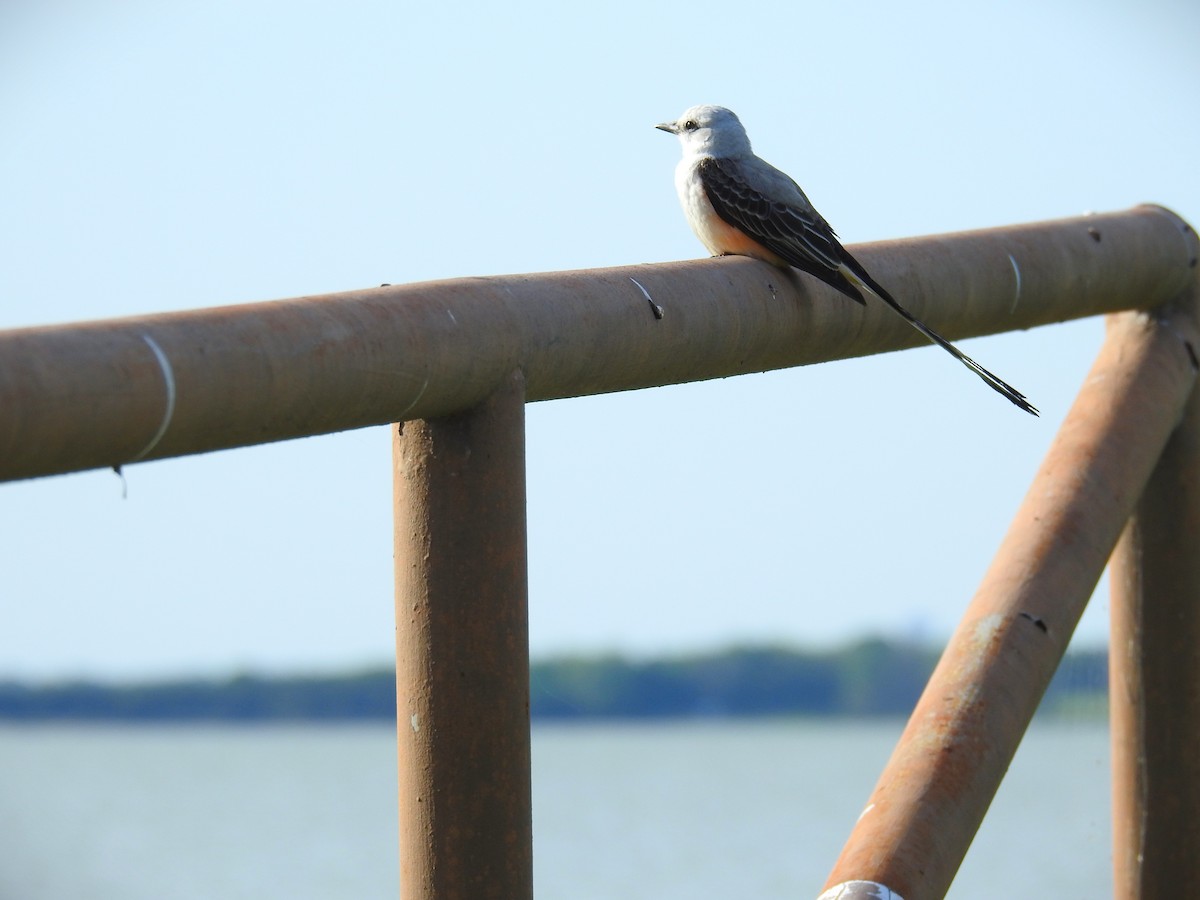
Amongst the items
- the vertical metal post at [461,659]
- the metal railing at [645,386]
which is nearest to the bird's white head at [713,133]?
the metal railing at [645,386]

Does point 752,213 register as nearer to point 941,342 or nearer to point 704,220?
point 704,220

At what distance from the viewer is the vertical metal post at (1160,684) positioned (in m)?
3.29

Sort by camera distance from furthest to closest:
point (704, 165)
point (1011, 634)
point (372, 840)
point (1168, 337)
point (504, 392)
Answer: point (372, 840), point (704, 165), point (1168, 337), point (1011, 634), point (504, 392)

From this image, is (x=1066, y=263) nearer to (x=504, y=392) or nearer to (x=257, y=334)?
(x=504, y=392)

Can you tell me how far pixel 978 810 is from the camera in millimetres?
2441

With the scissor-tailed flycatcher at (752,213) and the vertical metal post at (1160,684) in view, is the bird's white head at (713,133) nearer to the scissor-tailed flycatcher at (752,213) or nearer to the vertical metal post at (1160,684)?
the scissor-tailed flycatcher at (752,213)

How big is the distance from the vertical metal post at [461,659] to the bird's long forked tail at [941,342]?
1.00m

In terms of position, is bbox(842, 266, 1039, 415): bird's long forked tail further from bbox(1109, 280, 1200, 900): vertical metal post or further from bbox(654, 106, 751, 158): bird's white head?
bbox(654, 106, 751, 158): bird's white head

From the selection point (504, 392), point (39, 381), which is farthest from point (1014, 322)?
point (39, 381)

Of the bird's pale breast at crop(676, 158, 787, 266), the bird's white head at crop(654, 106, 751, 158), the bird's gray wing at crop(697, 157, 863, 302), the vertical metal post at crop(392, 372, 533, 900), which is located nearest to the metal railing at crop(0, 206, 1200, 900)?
the vertical metal post at crop(392, 372, 533, 900)

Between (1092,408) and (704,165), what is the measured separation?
1.75m

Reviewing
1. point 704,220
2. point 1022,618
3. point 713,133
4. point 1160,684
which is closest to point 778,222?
point 704,220

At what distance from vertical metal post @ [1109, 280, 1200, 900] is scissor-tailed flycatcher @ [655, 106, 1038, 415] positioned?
0.76 metres

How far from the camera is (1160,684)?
3.31 metres
